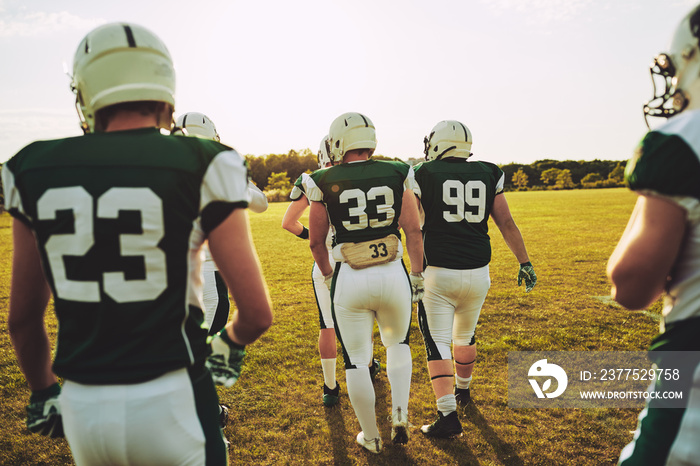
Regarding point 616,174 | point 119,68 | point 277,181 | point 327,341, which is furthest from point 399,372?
point 616,174

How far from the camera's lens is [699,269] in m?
1.52

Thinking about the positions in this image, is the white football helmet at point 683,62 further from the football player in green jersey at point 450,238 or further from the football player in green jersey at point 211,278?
the football player in green jersey at point 211,278

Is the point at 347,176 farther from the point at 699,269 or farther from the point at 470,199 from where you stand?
the point at 699,269

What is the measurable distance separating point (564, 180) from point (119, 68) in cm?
8997

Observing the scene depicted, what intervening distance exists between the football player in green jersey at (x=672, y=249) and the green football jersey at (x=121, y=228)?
4.67 feet

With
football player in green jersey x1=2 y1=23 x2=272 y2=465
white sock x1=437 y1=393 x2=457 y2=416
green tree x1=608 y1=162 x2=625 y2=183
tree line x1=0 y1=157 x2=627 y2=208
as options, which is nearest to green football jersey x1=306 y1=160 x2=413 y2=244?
white sock x1=437 y1=393 x2=457 y2=416

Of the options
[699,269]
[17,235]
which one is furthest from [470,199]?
[17,235]

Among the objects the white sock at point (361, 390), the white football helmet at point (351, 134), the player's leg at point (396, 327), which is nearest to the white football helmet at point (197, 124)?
the white football helmet at point (351, 134)

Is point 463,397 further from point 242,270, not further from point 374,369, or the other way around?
point 242,270

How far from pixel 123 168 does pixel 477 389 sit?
4421mm

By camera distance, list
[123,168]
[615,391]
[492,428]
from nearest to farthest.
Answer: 1. [123,168]
2. [492,428]
3. [615,391]

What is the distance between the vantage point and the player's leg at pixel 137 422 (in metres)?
1.45

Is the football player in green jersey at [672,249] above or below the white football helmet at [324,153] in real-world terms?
below

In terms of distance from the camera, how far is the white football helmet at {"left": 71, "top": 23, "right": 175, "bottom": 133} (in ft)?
5.21
